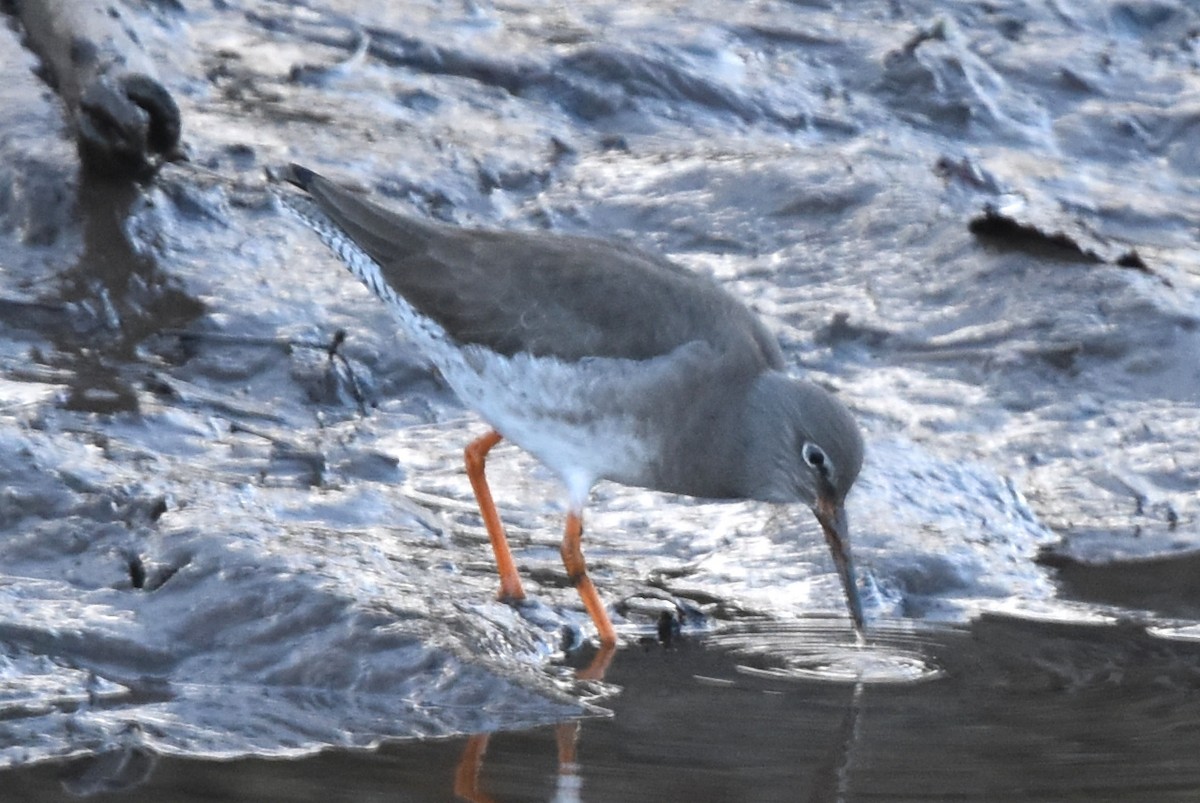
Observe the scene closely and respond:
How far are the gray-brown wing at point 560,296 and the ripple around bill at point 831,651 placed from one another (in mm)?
1030

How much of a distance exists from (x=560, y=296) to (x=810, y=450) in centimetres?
109

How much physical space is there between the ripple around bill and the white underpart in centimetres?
75

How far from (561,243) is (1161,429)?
337 centimetres

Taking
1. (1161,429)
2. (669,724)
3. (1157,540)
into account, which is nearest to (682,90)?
(1161,429)


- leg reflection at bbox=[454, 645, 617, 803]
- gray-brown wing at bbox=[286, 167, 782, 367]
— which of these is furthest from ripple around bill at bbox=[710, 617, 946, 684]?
gray-brown wing at bbox=[286, 167, 782, 367]

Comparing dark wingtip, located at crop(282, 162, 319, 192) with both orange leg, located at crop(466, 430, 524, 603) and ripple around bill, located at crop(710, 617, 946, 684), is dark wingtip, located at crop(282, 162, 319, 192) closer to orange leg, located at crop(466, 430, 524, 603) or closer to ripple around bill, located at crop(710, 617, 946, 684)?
orange leg, located at crop(466, 430, 524, 603)

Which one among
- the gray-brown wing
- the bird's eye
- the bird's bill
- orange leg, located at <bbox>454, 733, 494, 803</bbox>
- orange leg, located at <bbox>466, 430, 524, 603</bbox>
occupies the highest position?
the gray-brown wing

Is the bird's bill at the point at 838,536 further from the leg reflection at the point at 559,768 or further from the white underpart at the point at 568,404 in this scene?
the leg reflection at the point at 559,768

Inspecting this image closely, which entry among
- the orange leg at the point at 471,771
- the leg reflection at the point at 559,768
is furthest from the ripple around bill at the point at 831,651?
the orange leg at the point at 471,771

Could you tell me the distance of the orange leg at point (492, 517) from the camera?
6742 mm

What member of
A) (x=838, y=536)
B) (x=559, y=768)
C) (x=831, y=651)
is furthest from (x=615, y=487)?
(x=559, y=768)

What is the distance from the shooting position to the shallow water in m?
5.64

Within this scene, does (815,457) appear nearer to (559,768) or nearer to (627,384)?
(627,384)

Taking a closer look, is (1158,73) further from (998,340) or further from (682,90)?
(998,340)
